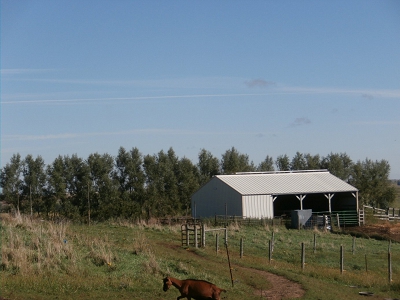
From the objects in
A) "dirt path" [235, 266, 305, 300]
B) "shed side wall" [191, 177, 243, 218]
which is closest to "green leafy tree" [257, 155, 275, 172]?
"shed side wall" [191, 177, 243, 218]

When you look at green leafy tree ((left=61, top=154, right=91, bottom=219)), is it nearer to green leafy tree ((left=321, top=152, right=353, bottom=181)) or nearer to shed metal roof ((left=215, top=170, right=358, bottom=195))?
shed metal roof ((left=215, top=170, right=358, bottom=195))

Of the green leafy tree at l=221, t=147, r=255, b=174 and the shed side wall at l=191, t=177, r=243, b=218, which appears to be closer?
the shed side wall at l=191, t=177, r=243, b=218

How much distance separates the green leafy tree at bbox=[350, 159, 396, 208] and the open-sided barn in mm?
20772

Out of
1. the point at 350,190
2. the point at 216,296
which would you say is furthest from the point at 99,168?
the point at 216,296

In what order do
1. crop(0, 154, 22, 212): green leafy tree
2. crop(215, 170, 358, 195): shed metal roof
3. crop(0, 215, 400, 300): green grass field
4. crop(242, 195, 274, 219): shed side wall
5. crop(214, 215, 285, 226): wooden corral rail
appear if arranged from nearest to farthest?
crop(0, 215, 400, 300): green grass field
crop(214, 215, 285, 226): wooden corral rail
crop(242, 195, 274, 219): shed side wall
crop(215, 170, 358, 195): shed metal roof
crop(0, 154, 22, 212): green leafy tree

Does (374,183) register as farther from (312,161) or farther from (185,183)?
(185,183)

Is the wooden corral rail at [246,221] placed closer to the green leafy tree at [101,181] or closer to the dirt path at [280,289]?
the green leafy tree at [101,181]

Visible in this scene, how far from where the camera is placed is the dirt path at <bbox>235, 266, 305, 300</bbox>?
17.1 metres

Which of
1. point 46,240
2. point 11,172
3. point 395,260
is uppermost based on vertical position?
point 11,172

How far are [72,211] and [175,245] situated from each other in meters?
31.3

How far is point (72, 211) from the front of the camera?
5947 centimetres

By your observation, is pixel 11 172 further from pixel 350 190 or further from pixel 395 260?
pixel 395 260

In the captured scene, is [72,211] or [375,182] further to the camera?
[375,182]

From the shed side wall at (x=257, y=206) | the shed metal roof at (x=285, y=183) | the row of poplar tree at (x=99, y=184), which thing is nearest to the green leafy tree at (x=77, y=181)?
the row of poplar tree at (x=99, y=184)
